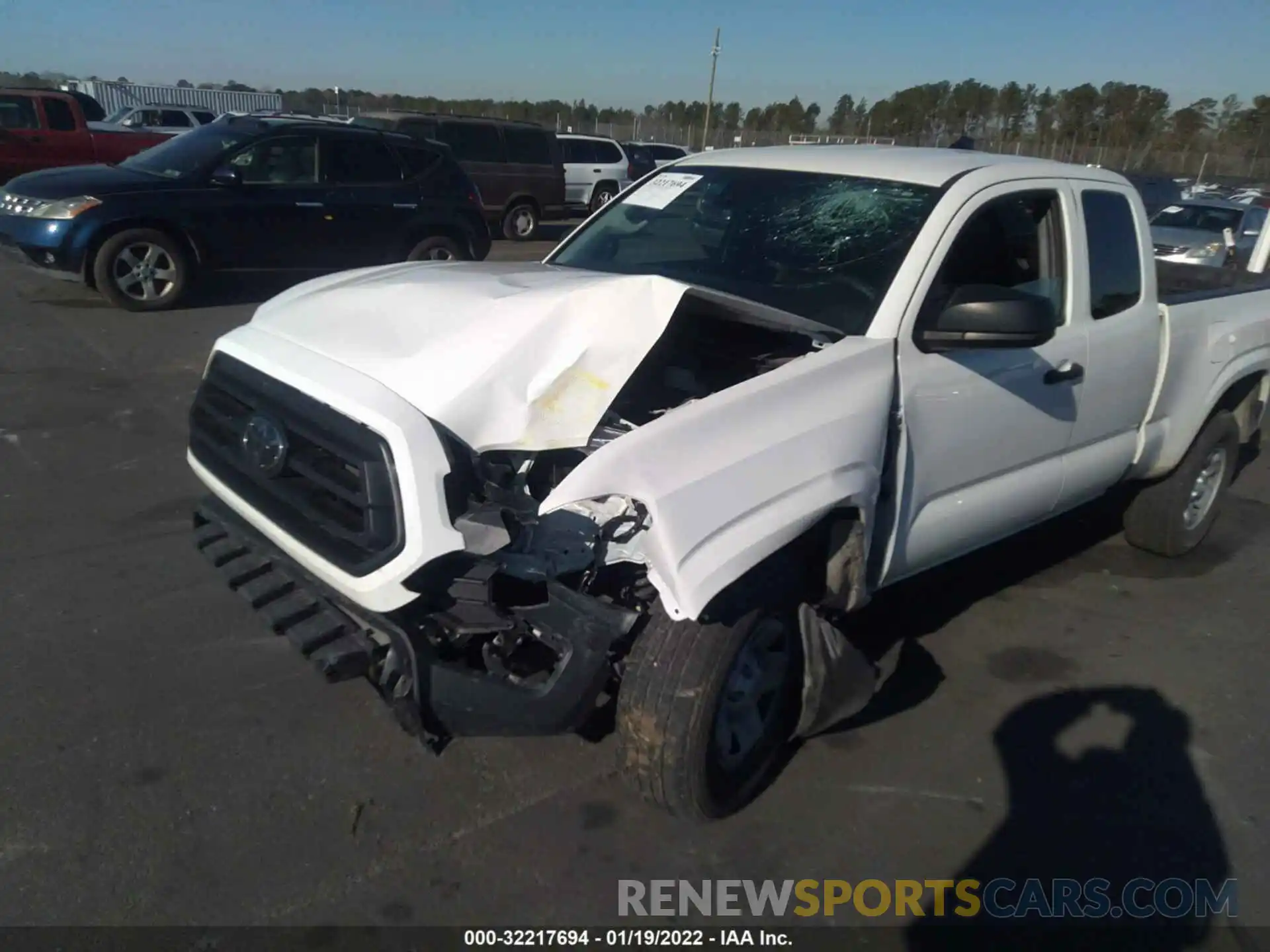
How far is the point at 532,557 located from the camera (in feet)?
9.16

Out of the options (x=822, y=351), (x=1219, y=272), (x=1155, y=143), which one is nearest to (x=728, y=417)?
(x=822, y=351)

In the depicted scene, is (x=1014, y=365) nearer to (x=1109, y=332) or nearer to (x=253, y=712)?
(x=1109, y=332)

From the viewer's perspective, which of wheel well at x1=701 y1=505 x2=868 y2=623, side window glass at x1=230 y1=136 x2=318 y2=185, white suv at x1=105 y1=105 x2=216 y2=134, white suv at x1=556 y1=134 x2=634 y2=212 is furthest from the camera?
white suv at x1=105 y1=105 x2=216 y2=134

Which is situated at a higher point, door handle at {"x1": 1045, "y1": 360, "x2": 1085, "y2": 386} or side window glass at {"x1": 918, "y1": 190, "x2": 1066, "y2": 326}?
side window glass at {"x1": 918, "y1": 190, "x2": 1066, "y2": 326}

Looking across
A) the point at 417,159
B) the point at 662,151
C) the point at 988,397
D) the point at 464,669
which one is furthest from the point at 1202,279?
the point at 662,151

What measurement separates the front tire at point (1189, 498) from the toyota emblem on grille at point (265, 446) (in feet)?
14.5

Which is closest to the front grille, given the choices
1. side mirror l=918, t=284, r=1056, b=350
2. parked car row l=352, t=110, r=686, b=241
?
side mirror l=918, t=284, r=1056, b=350

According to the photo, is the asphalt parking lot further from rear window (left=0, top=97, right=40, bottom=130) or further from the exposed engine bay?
rear window (left=0, top=97, right=40, bottom=130)

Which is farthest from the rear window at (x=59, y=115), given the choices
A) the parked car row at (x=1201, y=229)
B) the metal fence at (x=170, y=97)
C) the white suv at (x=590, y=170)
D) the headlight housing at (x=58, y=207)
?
the metal fence at (x=170, y=97)

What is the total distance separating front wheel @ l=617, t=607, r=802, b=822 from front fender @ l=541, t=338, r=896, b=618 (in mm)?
303

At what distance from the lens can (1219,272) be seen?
19.7ft

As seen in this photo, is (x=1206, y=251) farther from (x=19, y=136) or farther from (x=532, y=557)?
(x=19, y=136)

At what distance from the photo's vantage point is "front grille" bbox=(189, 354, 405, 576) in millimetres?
2598

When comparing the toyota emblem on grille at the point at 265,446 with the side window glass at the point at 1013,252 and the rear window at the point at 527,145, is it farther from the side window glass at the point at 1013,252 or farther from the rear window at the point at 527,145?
the rear window at the point at 527,145
